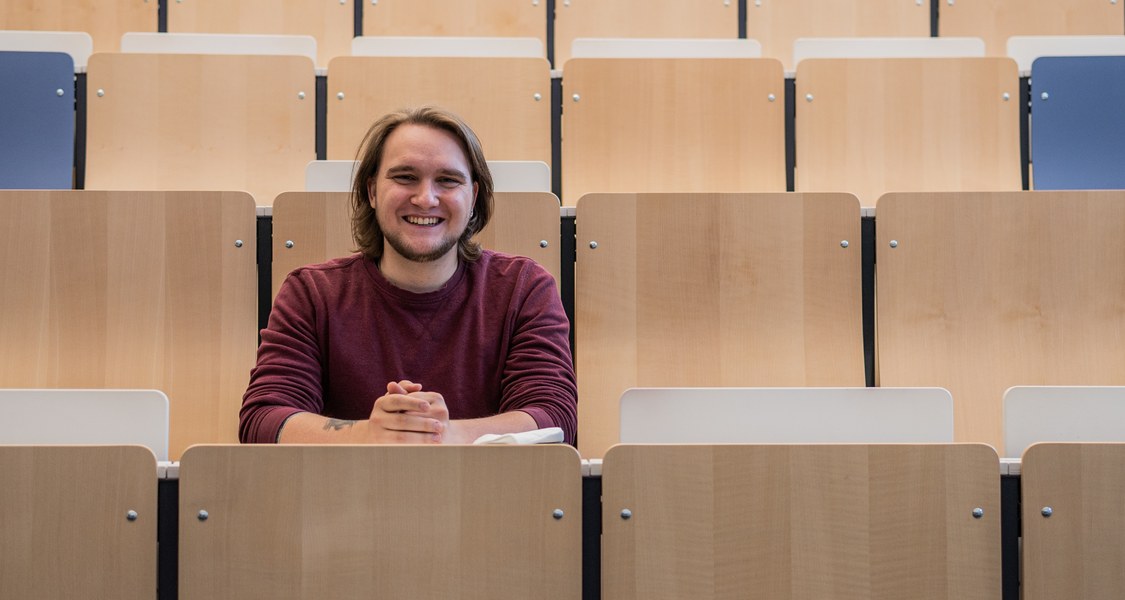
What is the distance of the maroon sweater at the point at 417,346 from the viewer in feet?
3.32

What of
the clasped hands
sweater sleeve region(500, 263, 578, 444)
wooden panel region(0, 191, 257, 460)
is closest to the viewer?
the clasped hands

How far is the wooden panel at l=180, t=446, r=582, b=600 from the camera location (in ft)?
2.37

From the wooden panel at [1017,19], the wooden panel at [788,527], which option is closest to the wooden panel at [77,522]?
the wooden panel at [788,527]

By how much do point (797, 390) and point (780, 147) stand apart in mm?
653

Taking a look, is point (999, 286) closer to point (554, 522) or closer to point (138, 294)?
point (554, 522)

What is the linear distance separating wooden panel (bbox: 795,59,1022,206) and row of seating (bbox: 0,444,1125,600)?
0.80m

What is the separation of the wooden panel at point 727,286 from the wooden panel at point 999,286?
50 millimetres

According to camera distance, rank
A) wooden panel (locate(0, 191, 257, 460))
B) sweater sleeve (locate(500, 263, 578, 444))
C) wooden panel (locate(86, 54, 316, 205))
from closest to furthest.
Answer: sweater sleeve (locate(500, 263, 578, 444)) < wooden panel (locate(0, 191, 257, 460)) < wooden panel (locate(86, 54, 316, 205))

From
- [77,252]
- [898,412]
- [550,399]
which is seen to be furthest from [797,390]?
[77,252]

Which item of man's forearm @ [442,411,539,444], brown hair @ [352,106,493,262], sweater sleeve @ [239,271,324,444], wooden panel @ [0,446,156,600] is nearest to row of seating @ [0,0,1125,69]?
brown hair @ [352,106,493,262]

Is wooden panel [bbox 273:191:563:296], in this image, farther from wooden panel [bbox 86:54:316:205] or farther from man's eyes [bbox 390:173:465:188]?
wooden panel [bbox 86:54:316:205]

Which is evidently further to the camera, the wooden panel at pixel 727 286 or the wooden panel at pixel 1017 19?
the wooden panel at pixel 1017 19

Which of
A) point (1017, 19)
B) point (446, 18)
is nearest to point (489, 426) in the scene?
point (446, 18)

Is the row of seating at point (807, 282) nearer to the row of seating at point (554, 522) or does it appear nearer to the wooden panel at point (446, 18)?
the row of seating at point (554, 522)
